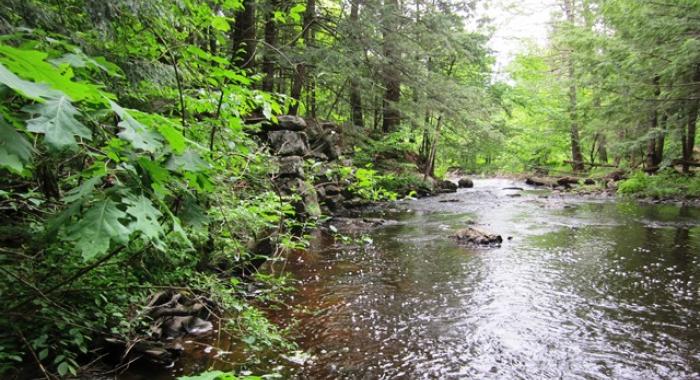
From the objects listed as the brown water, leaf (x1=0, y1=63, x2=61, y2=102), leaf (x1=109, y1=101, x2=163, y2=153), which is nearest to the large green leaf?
leaf (x1=0, y1=63, x2=61, y2=102)

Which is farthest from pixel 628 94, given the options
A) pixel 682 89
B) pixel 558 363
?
pixel 558 363

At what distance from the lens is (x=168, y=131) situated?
4.72 feet

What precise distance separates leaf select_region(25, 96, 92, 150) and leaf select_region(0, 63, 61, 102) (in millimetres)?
42

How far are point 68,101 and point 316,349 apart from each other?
3427 millimetres

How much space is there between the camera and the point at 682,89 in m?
12.8

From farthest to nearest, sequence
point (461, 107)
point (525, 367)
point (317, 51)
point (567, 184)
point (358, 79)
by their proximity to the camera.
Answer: point (567, 184) < point (461, 107) < point (358, 79) < point (317, 51) < point (525, 367)

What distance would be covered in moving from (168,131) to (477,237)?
8132 millimetres

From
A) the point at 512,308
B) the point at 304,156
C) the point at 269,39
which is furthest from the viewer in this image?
the point at 269,39

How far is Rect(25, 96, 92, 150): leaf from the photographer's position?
1.11 m

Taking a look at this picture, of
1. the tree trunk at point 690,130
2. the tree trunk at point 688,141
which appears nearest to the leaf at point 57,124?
the tree trunk at point 690,130

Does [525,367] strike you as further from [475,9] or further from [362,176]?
[475,9]

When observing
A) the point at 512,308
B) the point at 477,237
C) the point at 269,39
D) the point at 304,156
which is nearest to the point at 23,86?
the point at 512,308

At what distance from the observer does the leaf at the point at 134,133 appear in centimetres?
128

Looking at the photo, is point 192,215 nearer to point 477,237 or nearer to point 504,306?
point 504,306
